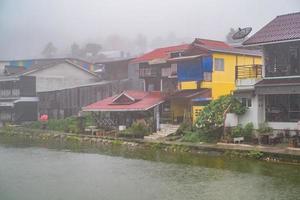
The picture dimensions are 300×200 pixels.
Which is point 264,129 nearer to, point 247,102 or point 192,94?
point 247,102

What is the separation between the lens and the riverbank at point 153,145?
24.0 m

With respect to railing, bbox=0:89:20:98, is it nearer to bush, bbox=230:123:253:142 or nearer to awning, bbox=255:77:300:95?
bush, bbox=230:123:253:142

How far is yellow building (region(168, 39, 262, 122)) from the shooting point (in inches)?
1451

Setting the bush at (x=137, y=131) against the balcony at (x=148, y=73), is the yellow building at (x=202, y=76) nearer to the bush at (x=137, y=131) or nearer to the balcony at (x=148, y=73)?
the bush at (x=137, y=131)

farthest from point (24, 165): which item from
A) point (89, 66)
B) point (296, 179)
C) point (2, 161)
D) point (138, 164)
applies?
point (89, 66)

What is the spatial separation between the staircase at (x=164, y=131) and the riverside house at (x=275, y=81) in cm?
702

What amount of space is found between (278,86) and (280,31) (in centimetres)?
427

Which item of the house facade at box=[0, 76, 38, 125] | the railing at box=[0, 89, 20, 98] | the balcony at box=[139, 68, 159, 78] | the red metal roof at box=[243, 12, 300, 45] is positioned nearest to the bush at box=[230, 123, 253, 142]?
the red metal roof at box=[243, 12, 300, 45]

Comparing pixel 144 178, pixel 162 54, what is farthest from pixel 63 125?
pixel 144 178

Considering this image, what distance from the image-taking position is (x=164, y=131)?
117 ft

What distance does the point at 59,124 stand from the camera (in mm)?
45812

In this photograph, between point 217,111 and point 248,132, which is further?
point 217,111

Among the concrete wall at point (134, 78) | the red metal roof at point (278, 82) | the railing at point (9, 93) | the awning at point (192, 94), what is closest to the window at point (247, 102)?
the red metal roof at point (278, 82)

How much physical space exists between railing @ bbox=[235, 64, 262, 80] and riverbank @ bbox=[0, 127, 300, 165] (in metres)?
5.48
